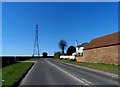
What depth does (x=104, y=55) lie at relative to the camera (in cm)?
5459

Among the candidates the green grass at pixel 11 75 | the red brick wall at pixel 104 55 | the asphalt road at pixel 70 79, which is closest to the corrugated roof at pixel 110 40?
the red brick wall at pixel 104 55

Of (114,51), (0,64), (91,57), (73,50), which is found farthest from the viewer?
(73,50)

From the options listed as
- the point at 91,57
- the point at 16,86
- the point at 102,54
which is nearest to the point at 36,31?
the point at 91,57

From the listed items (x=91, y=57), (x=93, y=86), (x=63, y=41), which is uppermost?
(x=63, y=41)

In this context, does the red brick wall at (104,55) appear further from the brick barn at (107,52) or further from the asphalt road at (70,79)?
the asphalt road at (70,79)

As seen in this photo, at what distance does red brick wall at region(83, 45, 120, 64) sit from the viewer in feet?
159

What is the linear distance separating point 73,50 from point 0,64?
92109mm

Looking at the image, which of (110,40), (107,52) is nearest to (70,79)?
(107,52)

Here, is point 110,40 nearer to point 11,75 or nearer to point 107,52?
point 107,52

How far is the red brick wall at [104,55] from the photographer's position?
48.3 m

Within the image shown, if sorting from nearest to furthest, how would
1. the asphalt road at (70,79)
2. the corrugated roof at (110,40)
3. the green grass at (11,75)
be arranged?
the green grass at (11,75)
the asphalt road at (70,79)
the corrugated roof at (110,40)

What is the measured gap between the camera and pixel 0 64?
2165 inches

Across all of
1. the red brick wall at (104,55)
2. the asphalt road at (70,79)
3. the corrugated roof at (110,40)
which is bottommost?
the asphalt road at (70,79)

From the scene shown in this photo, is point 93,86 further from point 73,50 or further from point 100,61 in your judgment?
point 73,50
